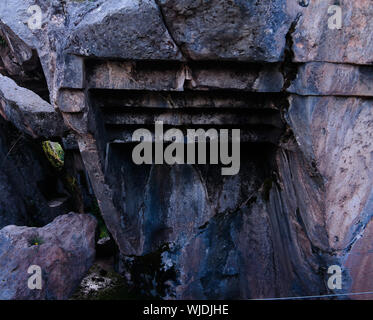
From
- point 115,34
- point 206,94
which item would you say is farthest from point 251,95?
point 115,34

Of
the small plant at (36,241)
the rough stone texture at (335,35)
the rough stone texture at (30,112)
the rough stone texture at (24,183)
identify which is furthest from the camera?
the rough stone texture at (24,183)

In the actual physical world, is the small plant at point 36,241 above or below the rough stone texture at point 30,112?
below

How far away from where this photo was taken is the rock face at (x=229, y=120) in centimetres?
191

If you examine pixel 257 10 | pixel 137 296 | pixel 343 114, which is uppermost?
pixel 257 10

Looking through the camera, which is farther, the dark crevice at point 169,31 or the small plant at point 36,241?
the small plant at point 36,241

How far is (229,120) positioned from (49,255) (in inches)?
90.0

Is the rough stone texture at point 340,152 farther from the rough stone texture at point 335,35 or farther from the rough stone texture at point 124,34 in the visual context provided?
the rough stone texture at point 124,34

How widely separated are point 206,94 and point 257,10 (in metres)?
0.77

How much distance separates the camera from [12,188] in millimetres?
5312

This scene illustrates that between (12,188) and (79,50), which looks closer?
(79,50)

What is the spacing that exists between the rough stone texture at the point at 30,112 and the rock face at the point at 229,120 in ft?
3.27

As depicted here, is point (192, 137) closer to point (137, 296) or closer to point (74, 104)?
point (74, 104)

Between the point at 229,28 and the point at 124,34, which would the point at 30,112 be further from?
the point at 229,28

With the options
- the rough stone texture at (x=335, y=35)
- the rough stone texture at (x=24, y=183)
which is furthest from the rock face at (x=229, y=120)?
the rough stone texture at (x=24, y=183)
